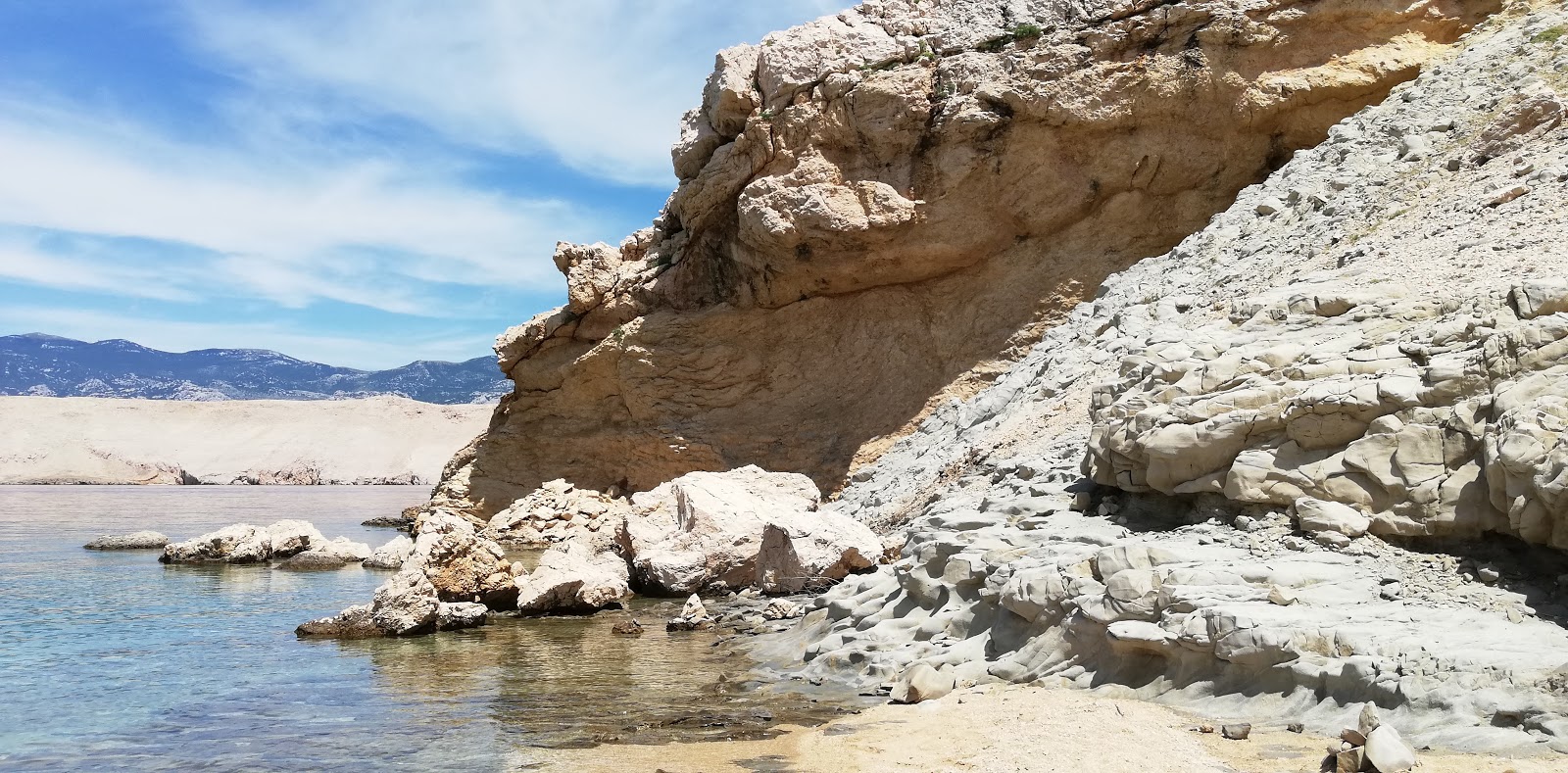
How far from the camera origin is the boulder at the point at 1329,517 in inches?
311

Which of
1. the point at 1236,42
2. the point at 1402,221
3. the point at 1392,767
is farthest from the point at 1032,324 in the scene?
the point at 1392,767

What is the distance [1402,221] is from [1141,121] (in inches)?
287

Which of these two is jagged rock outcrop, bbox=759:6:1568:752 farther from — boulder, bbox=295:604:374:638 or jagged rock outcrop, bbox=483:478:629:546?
jagged rock outcrop, bbox=483:478:629:546

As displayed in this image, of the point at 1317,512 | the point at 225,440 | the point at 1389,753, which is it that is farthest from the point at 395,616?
the point at 225,440

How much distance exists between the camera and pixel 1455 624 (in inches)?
259

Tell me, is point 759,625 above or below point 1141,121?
below

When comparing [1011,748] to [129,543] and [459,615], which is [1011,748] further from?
[129,543]

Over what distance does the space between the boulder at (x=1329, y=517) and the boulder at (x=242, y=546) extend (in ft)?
59.3

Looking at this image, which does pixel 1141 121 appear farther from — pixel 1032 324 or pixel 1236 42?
pixel 1032 324

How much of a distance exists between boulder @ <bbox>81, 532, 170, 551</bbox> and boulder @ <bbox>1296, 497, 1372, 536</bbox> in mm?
22183

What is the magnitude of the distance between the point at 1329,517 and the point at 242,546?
1888 cm

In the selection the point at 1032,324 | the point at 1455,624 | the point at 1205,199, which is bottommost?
the point at 1455,624

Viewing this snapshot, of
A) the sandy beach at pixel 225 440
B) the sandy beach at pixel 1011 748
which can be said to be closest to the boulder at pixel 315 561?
the sandy beach at pixel 1011 748

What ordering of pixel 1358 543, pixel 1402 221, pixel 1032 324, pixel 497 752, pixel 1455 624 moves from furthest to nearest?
pixel 1032 324, pixel 1402 221, pixel 1358 543, pixel 497 752, pixel 1455 624
